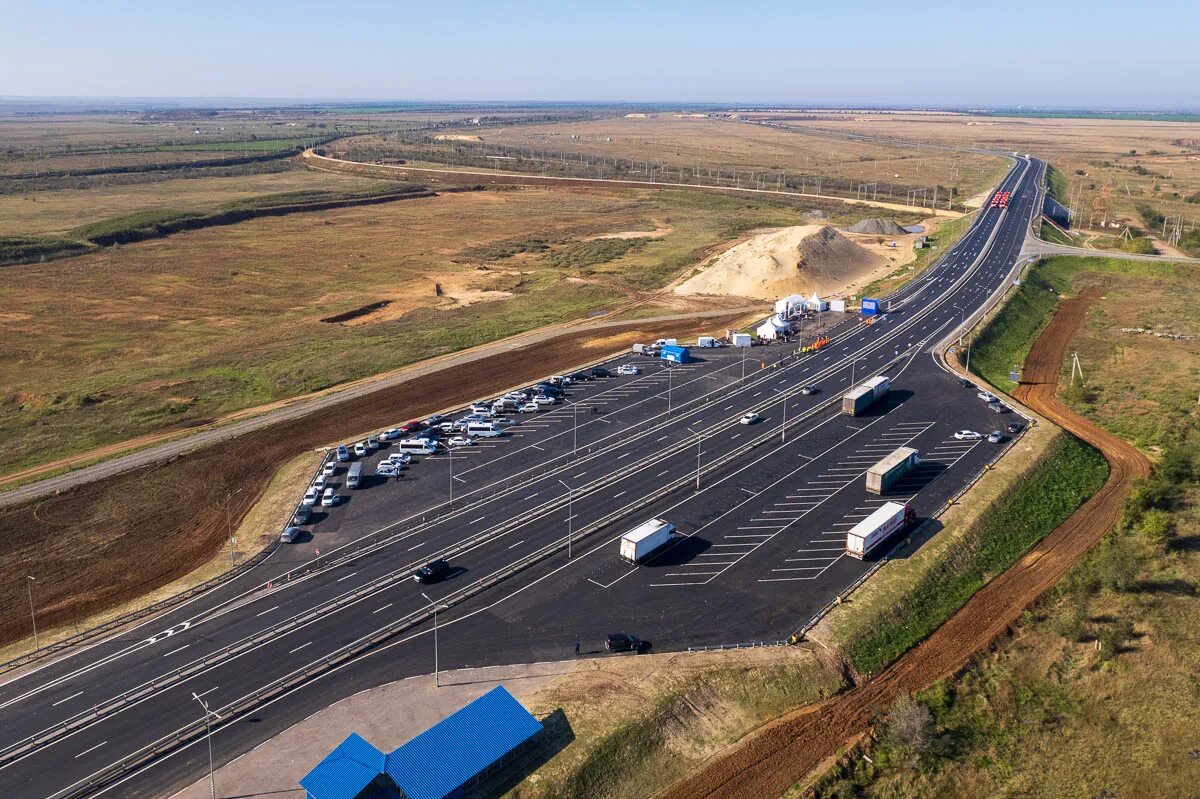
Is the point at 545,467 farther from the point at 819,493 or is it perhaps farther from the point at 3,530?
the point at 3,530

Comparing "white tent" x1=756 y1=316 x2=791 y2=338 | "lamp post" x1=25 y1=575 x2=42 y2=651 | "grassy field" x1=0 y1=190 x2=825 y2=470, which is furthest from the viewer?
"white tent" x1=756 y1=316 x2=791 y2=338

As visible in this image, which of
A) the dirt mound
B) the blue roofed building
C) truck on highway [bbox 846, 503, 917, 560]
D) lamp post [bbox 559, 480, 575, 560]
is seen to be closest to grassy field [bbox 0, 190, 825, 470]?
the dirt mound

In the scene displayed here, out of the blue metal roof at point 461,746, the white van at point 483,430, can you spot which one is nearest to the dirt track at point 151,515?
the white van at point 483,430

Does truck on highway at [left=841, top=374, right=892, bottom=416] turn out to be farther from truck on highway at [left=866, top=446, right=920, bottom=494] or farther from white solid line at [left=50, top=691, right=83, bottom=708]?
white solid line at [left=50, top=691, right=83, bottom=708]

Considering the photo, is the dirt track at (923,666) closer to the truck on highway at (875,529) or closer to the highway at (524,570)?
the highway at (524,570)

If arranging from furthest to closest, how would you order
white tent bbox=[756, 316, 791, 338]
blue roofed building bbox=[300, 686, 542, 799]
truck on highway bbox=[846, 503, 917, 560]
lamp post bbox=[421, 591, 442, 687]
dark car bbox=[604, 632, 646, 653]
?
white tent bbox=[756, 316, 791, 338]
truck on highway bbox=[846, 503, 917, 560]
dark car bbox=[604, 632, 646, 653]
lamp post bbox=[421, 591, 442, 687]
blue roofed building bbox=[300, 686, 542, 799]

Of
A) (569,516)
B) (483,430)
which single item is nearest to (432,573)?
(569,516)

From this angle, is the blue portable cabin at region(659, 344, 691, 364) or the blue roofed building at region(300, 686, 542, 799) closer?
the blue roofed building at region(300, 686, 542, 799)
